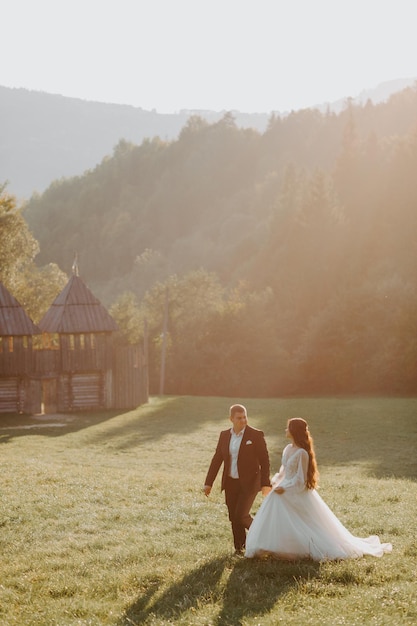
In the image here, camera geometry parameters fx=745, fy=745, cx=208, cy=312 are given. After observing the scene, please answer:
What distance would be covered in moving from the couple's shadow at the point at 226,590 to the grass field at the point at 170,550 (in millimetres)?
23

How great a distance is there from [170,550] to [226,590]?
94.0 inches

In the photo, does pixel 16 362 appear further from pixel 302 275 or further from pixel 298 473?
pixel 302 275

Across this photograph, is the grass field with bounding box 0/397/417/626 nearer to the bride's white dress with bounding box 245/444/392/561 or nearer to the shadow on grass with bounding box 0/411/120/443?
the bride's white dress with bounding box 245/444/392/561

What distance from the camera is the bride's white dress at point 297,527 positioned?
10594mm

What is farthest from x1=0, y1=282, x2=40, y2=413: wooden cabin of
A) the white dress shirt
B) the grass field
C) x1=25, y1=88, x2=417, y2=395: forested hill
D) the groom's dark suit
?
the groom's dark suit

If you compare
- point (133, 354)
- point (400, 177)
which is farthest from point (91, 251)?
point (133, 354)

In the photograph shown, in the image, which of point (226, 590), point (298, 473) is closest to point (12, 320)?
point (298, 473)

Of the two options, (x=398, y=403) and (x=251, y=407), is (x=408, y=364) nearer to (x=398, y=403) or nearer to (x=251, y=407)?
(x=398, y=403)

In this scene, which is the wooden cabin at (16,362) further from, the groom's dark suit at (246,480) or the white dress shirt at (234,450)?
the groom's dark suit at (246,480)

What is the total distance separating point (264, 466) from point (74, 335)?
3059cm

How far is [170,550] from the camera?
1195 centimetres

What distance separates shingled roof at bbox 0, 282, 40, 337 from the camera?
38.9 meters

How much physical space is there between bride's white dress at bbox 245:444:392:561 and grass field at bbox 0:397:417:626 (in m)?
0.21

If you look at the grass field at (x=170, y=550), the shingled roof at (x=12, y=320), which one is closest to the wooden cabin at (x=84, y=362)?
the shingled roof at (x=12, y=320)
